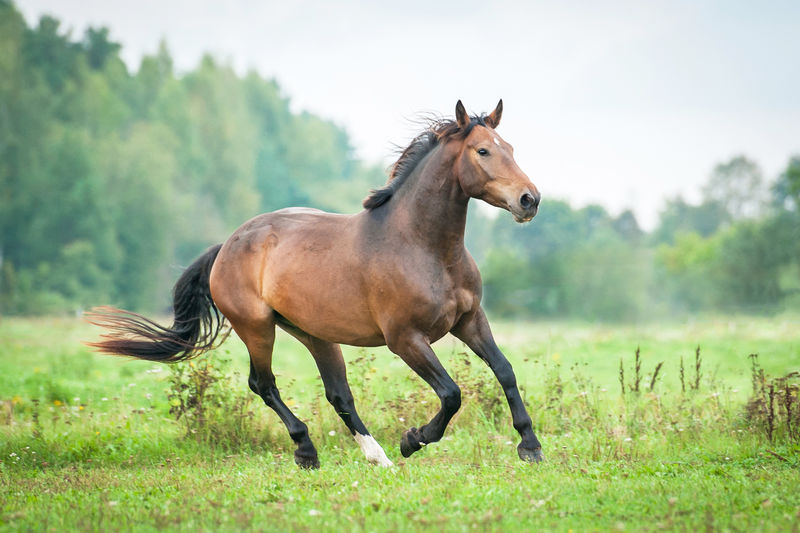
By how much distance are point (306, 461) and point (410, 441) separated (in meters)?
1.14

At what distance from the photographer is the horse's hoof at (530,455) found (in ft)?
20.9

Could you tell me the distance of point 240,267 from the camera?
25.4ft

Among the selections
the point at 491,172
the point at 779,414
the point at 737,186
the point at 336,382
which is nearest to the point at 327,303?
the point at 336,382

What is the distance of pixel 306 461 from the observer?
7090 mm

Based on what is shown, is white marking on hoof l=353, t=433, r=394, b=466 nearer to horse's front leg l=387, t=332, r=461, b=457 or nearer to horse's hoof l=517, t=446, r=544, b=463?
horse's front leg l=387, t=332, r=461, b=457

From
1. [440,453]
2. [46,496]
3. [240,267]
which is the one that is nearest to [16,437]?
[46,496]

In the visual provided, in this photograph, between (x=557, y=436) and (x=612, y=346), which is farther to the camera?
(x=612, y=346)

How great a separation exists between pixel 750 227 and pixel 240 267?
48.3 meters

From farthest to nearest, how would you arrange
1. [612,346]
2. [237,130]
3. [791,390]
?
1. [237,130]
2. [612,346]
3. [791,390]

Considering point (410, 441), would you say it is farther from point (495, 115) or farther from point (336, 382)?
point (495, 115)

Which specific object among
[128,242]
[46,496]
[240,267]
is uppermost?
[128,242]

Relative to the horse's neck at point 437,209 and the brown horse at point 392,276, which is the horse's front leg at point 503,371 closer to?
the brown horse at point 392,276

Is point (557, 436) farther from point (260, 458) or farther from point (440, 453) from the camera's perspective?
point (260, 458)

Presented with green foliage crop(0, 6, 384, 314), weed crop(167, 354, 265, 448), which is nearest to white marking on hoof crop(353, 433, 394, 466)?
weed crop(167, 354, 265, 448)
